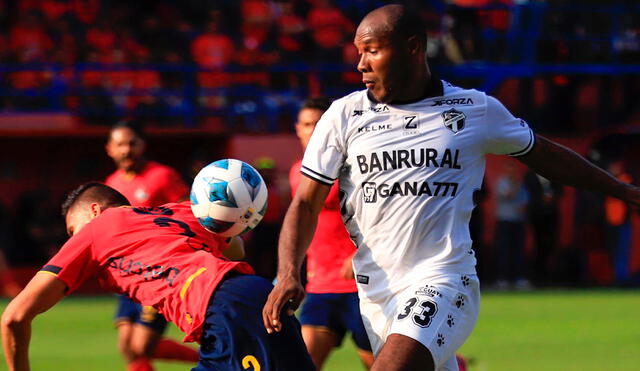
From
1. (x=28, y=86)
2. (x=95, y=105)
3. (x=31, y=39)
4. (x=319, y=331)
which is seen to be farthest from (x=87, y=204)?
(x=31, y=39)

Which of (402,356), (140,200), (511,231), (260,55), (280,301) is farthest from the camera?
(260,55)

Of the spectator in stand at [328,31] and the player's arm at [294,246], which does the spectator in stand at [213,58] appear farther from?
the player's arm at [294,246]

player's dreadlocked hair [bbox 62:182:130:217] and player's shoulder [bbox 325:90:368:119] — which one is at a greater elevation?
player's shoulder [bbox 325:90:368:119]

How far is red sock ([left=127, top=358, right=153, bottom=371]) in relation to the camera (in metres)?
8.53

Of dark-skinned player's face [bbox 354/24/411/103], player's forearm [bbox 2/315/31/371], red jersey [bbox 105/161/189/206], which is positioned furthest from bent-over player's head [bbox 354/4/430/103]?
red jersey [bbox 105/161/189/206]

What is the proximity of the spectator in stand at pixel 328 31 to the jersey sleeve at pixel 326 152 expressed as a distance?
15.4 meters

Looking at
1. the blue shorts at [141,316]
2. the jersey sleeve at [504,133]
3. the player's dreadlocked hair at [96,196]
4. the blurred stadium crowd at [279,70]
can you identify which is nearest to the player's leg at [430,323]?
the jersey sleeve at [504,133]

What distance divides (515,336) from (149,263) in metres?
8.53

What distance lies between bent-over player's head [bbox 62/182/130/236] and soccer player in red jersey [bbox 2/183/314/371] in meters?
0.12

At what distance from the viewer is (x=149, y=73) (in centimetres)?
2052

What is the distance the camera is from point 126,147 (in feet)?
31.5

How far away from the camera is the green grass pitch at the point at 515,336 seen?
432 inches

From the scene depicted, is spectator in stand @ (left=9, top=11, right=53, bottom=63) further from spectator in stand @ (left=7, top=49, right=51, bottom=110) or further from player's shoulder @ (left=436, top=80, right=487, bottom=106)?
player's shoulder @ (left=436, top=80, right=487, bottom=106)

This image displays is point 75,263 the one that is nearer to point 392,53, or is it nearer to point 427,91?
point 392,53
